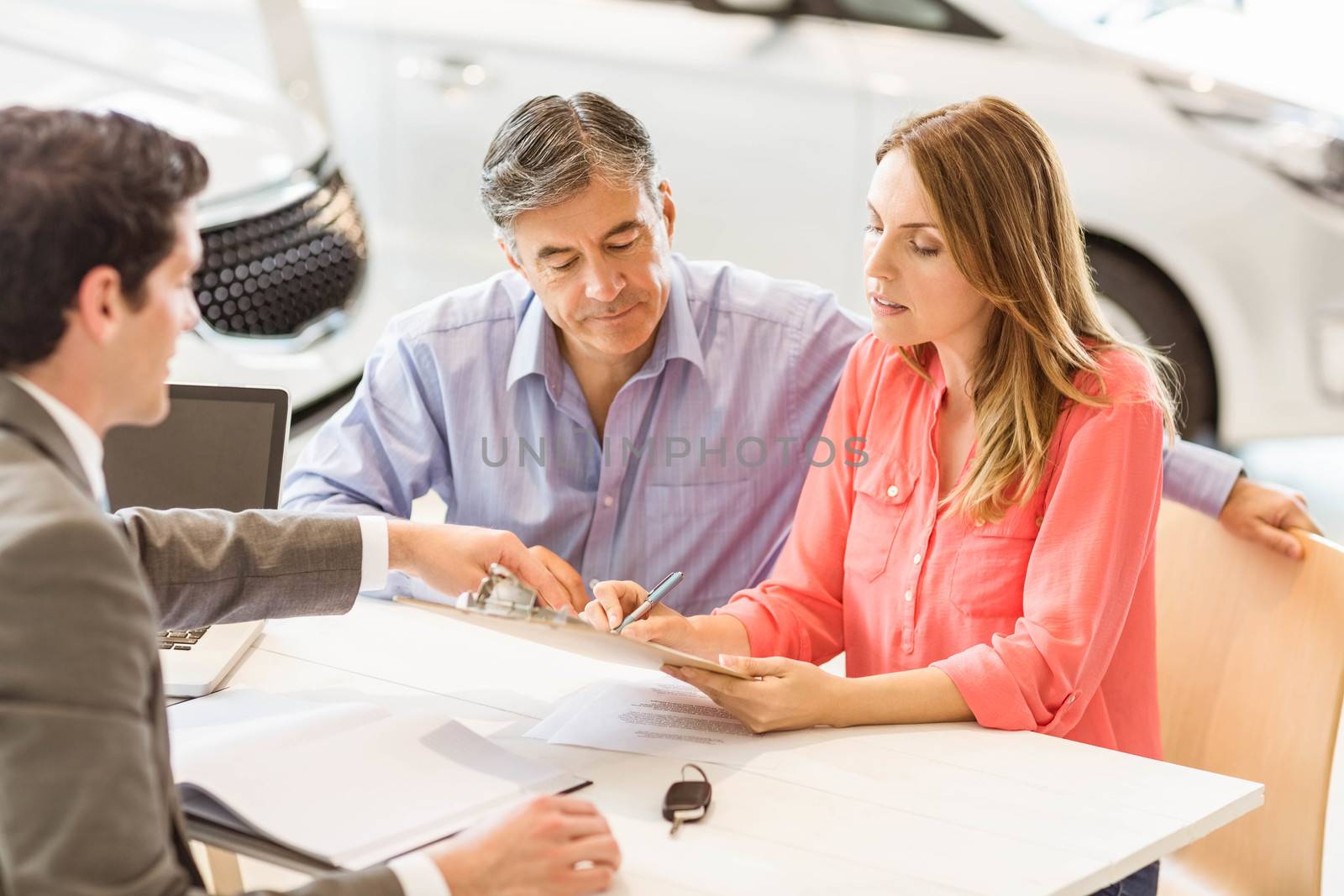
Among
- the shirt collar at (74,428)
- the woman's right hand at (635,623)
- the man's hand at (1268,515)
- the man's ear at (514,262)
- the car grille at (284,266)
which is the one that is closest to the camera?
the shirt collar at (74,428)

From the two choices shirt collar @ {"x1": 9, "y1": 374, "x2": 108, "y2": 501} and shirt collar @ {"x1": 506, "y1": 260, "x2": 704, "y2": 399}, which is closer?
shirt collar @ {"x1": 9, "y1": 374, "x2": 108, "y2": 501}

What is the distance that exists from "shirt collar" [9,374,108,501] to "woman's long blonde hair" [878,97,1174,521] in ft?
3.06

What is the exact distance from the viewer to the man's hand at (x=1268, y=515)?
5.39 feet

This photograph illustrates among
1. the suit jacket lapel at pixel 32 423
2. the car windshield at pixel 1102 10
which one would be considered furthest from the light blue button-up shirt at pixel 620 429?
the car windshield at pixel 1102 10

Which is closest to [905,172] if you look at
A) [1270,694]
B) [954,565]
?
[954,565]

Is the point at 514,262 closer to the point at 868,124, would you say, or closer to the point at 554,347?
the point at 554,347

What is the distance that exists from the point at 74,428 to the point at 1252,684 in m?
1.34

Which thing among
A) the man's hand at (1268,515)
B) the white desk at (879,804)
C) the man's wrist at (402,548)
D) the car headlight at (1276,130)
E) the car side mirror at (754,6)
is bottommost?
the white desk at (879,804)

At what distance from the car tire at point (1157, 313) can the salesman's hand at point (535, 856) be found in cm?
256

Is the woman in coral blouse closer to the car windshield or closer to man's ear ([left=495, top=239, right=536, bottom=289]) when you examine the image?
man's ear ([left=495, top=239, right=536, bottom=289])

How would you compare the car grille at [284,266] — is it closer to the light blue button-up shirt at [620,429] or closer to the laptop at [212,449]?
the light blue button-up shirt at [620,429]

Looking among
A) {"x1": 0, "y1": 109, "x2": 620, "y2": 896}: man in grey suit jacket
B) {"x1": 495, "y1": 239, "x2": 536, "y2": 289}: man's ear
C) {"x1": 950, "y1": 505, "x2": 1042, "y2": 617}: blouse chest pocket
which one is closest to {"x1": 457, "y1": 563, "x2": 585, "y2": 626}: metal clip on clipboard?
{"x1": 0, "y1": 109, "x2": 620, "y2": 896}: man in grey suit jacket

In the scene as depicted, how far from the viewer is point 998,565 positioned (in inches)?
61.2

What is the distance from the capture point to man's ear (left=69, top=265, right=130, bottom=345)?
961 millimetres
